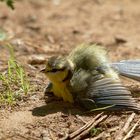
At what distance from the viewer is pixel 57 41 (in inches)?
267

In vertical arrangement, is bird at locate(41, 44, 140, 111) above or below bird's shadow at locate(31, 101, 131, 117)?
above

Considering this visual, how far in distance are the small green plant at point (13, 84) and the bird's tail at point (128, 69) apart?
71cm

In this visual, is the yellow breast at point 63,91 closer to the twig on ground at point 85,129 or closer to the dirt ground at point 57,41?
the dirt ground at point 57,41

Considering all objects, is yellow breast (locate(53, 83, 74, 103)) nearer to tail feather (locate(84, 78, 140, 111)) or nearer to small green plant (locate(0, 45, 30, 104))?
tail feather (locate(84, 78, 140, 111))

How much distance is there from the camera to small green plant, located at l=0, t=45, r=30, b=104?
4308 mm

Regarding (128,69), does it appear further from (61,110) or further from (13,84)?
(13,84)

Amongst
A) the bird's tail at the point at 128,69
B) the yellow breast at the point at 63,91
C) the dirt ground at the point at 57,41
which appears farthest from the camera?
the bird's tail at the point at 128,69

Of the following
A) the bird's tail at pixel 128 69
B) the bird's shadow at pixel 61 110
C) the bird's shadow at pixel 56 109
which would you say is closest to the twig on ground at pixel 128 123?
the bird's shadow at pixel 61 110

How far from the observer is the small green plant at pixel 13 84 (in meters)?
4.31

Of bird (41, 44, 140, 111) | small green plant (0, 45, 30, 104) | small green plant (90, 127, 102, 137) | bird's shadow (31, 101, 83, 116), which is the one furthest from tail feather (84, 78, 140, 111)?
small green plant (0, 45, 30, 104)

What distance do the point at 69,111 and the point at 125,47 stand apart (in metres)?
2.50

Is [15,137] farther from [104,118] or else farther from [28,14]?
[28,14]

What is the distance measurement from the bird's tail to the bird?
196 millimetres

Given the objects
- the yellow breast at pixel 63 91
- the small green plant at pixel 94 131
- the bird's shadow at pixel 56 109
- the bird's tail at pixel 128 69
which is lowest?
the small green plant at pixel 94 131
